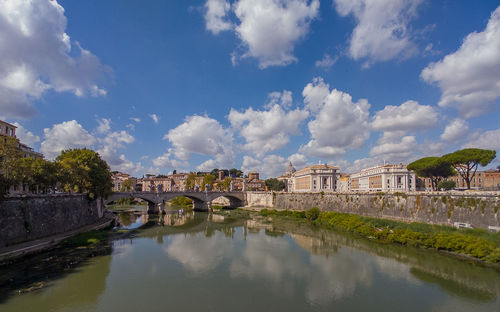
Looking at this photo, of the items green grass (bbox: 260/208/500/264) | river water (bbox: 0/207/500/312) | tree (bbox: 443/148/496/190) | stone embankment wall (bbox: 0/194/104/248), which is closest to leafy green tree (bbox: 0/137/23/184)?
stone embankment wall (bbox: 0/194/104/248)

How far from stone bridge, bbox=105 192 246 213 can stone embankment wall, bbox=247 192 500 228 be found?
73.9 ft

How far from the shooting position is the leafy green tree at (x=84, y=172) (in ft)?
92.9

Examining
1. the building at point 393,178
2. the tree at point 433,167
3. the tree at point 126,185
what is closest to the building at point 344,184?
the building at point 393,178

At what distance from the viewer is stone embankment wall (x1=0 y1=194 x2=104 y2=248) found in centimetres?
1983

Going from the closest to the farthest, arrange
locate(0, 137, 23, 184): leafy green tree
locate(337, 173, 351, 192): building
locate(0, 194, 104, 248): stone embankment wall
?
1. locate(0, 137, 23, 184): leafy green tree
2. locate(0, 194, 104, 248): stone embankment wall
3. locate(337, 173, 351, 192): building

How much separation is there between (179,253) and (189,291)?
8678 mm

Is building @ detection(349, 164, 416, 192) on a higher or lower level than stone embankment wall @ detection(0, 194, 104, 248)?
higher

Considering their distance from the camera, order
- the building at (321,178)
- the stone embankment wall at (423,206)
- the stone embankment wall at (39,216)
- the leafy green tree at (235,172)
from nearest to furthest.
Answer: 1. the stone embankment wall at (39,216)
2. the stone embankment wall at (423,206)
3. the building at (321,178)
4. the leafy green tree at (235,172)

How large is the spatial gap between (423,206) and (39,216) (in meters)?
38.0

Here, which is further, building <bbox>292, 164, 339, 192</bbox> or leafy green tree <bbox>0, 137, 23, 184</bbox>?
building <bbox>292, 164, 339, 192</bbox>

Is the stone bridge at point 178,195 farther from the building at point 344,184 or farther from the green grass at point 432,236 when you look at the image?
the building at point 344,184

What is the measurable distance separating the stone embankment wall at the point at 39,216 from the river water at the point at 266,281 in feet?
16.8

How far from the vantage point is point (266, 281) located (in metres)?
15.9

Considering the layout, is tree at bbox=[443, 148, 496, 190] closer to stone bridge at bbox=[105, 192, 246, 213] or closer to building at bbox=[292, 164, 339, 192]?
building at bbox=[292, 164, 339, 192]
